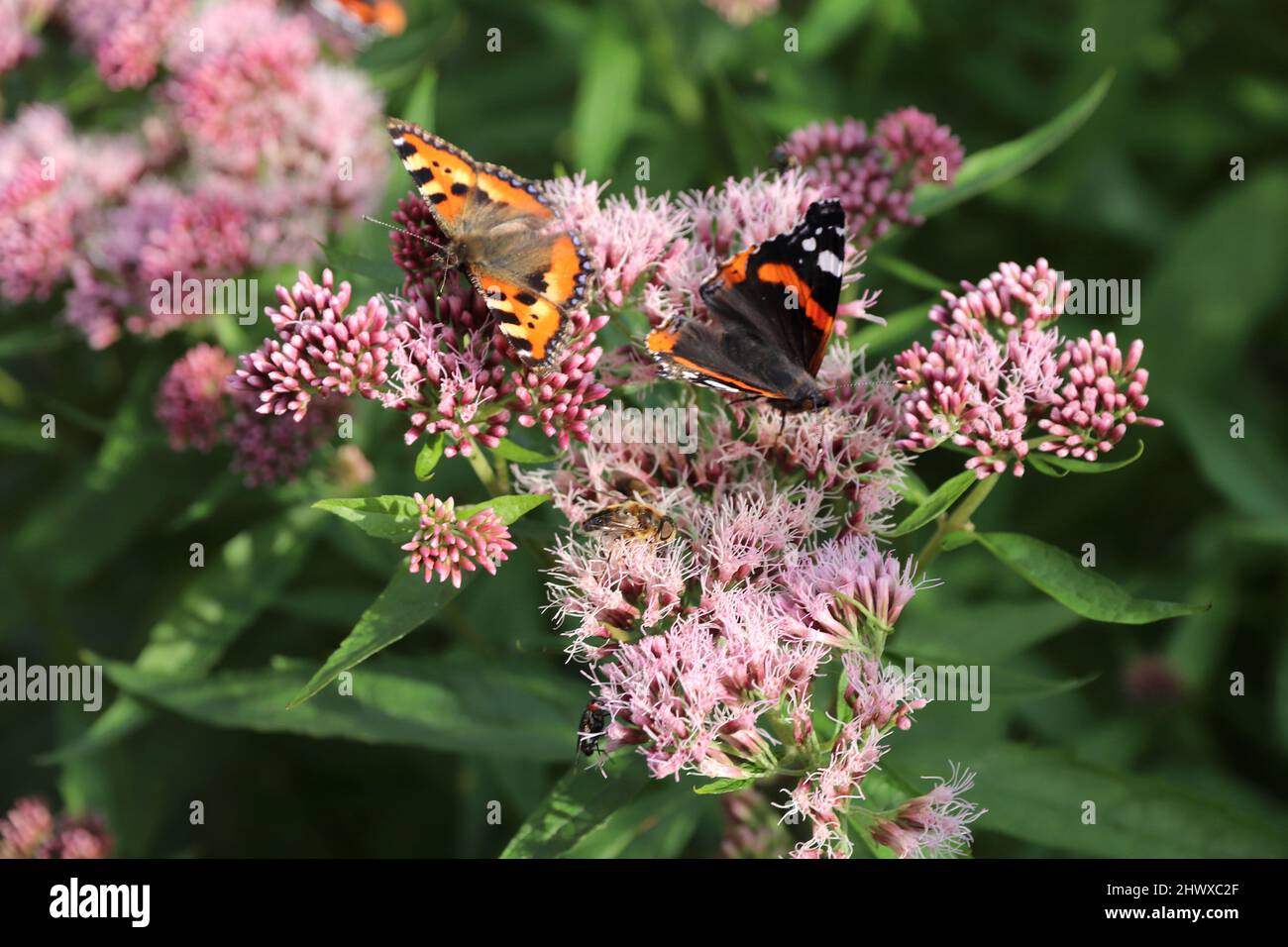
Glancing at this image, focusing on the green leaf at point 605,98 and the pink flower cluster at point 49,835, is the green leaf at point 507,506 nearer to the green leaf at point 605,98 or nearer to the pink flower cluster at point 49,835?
the pink flower cluster at point 49,835

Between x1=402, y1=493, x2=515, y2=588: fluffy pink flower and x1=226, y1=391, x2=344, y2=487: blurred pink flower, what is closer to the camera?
x1=402, y1=493, x2=515, y2=588: fluffy pink flower

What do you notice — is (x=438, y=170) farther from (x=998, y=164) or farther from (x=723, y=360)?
(x=998, y=164)

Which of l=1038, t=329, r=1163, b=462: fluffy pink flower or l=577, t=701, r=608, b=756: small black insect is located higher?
l=1038, t=329, r=1163, b=462: fluffy pink flower

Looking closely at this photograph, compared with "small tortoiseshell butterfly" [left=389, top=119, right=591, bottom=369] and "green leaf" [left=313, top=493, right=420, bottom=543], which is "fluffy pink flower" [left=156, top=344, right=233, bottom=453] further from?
"green leaf" [left=313, top=493, right=420, bottom=543]

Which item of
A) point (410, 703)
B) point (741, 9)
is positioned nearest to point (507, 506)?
point (410, 703)

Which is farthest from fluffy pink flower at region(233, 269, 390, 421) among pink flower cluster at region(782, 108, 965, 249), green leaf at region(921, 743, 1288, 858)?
green leaf at region(921, 743, 1288, 858)

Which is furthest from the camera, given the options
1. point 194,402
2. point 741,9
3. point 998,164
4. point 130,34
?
point 741,9
